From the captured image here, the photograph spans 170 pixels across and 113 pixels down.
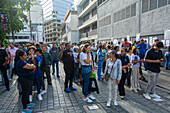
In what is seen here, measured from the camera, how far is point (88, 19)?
110ft

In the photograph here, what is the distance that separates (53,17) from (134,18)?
293ft

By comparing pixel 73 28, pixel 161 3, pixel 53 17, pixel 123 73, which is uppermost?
pixel 53 17

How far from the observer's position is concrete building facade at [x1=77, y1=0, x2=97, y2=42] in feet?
94.6

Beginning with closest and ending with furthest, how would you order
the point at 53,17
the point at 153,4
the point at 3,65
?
the point at 3,65 → the point at 153,4 → the point at 53,17

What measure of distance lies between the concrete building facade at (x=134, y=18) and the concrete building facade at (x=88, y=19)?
4.58 m

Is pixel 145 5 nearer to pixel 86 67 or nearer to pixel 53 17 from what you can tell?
pixel 86 67

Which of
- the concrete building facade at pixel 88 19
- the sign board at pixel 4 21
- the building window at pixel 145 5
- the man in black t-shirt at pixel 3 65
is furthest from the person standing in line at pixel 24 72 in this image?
the concrete building facade at pixel 88 19

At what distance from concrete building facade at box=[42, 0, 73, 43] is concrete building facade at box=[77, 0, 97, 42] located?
57.9 meters

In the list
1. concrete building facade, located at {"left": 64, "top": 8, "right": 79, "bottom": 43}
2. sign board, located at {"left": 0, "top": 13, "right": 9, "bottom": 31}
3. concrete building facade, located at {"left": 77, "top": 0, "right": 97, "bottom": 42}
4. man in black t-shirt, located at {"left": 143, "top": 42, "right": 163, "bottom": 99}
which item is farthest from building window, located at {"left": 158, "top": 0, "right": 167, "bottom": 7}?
concrete building facade, located at {"left": 64, "top": 8, "right": 79, "bottom": 43}

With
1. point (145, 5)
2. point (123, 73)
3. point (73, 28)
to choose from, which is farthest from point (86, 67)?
point (73, 28)

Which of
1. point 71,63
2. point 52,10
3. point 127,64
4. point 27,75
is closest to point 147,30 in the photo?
point 127,64

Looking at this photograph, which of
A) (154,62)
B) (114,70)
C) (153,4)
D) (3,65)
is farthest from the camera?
(153,4)

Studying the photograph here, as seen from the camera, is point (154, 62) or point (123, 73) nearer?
point (154, 62)

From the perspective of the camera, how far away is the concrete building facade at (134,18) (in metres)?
11.1
